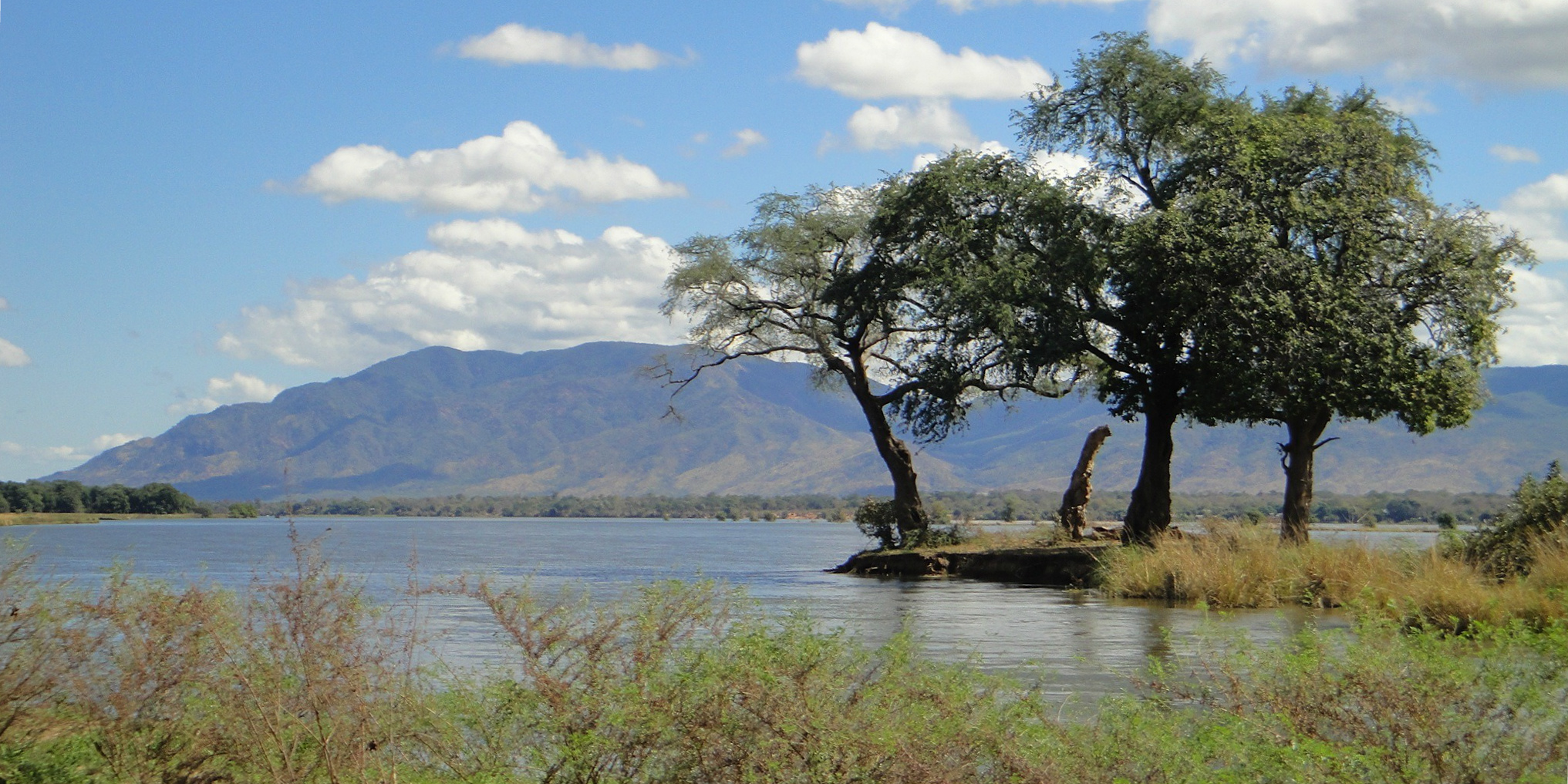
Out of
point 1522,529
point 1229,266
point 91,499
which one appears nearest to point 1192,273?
point 1229,266

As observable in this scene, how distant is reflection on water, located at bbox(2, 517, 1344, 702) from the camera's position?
14084mm

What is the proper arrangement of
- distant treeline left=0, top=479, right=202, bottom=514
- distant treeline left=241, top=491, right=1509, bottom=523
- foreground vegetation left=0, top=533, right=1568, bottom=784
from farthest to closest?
distant treeline left=241, top=491, right=1509, bottom=523, distant treeline left=0, top=479, right=202, bottom=514, foreground vegetation left=0, top=533, right=1568, bottom=784

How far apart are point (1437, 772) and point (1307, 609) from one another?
15.9m

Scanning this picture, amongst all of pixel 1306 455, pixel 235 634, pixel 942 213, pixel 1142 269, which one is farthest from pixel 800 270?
pixel 235 634

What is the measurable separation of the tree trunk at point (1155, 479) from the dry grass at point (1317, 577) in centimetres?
457

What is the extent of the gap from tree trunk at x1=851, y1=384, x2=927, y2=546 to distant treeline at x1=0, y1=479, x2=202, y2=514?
61655 millimetres

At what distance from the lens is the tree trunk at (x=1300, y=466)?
3011 cm

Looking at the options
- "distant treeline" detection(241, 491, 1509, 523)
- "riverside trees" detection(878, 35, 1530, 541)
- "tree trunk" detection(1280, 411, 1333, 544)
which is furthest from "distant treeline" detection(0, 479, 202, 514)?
"tree trunk" detection(1280, 411, 1333, 544)

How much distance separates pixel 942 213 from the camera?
1356 inches

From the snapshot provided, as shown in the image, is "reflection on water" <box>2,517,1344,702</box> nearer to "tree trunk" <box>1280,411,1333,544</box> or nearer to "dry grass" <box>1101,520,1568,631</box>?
"dry grass" <box>1101,520,1568,631</box>

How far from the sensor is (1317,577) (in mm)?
23141

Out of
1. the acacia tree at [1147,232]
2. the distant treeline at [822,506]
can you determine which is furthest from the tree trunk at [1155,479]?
the distant treeline at [822,506]

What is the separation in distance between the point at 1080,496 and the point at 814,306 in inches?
349

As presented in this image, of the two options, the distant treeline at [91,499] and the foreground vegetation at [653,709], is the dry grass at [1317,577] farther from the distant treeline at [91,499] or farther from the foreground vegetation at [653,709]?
the distant treeline at [91,499]
